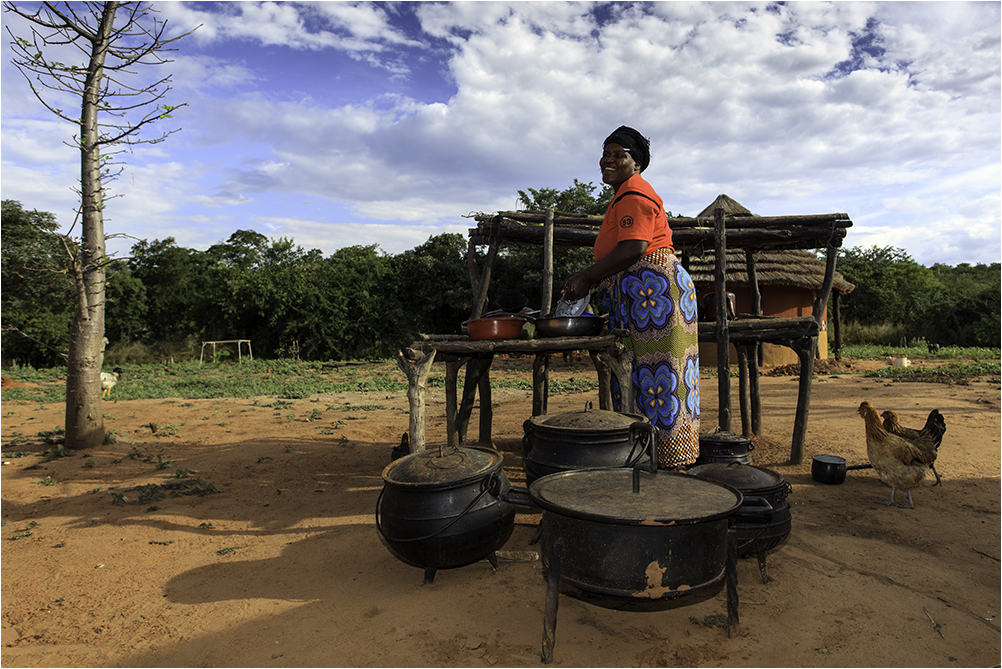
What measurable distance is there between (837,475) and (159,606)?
544 centimetres

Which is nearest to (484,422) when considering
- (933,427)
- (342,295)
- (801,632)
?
(801,632)

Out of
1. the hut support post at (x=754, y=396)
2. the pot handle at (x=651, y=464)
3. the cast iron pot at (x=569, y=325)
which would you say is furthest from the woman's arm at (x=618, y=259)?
the hut support post at (x=754, y=396)

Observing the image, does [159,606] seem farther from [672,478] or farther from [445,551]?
[672,478]

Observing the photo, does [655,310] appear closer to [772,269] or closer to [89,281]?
[89,281]

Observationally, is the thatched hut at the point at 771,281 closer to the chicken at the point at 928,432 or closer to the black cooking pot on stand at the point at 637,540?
the chicken at the point at 928,432

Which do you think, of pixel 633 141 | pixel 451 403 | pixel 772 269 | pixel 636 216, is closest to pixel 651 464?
pixel 636 216

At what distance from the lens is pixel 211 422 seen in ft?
26.3

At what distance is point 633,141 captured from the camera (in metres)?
3.59

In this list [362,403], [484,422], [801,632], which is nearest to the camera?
[801,632]

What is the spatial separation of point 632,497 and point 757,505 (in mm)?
895

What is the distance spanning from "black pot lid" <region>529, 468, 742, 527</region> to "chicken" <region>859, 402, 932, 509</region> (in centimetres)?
307

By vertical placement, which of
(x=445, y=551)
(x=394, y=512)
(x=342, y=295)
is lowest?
(x=445, y=551)

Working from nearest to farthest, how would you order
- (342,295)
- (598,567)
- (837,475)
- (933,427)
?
(598,567) < (933,427) < (837,475) < (342,295)

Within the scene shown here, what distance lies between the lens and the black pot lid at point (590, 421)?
3168 mm
